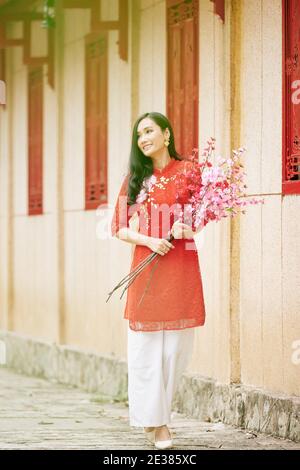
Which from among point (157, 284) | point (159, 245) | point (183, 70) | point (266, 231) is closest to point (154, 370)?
point (157, 284)

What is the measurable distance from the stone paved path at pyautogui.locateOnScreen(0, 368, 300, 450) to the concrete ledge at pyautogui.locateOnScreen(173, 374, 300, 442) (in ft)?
0.24

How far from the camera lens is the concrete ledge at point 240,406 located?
900 cm

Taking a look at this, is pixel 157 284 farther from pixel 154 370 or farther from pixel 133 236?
pixel 154 370

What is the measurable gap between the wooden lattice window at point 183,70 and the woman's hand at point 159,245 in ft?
8.10

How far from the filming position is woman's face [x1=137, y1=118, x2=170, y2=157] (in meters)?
8.53

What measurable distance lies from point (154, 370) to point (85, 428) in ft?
5.08

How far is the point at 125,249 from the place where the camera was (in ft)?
39.9

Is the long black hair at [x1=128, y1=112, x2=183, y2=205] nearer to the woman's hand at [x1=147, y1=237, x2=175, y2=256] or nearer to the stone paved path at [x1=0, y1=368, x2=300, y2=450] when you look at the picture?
the woman's hand at [x1=147, y1=237, x2=175, y2=256]

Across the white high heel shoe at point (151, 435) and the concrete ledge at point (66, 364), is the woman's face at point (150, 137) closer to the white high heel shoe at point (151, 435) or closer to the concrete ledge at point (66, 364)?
the white high heel shoe at point (151, 435)

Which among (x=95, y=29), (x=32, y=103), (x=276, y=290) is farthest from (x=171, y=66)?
(x=32, y=103)

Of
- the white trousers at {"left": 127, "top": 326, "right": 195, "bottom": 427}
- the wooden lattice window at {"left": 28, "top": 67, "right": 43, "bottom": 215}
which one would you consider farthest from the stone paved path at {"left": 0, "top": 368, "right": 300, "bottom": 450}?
the wooden lattice window at {"left": 28, "top": 67, "right": 43, "bottom": 215}

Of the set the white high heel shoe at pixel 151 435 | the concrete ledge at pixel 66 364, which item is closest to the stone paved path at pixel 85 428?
the white high heel shoe at pixel 151 435

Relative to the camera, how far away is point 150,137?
8.53 meters

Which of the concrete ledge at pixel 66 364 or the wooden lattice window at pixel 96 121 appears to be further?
the wooden lattice window at pixel 96 121
